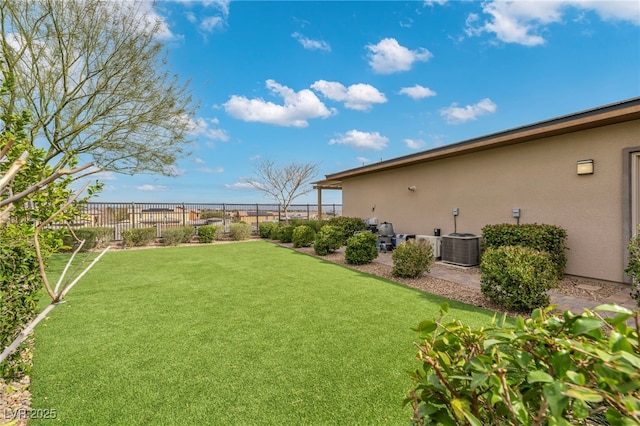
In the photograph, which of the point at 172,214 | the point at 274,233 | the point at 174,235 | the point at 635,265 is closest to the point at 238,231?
the point at 274,233

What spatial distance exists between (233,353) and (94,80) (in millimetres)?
10035

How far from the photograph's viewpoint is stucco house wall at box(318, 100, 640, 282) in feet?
18.7

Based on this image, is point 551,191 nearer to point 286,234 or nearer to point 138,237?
point 286,234

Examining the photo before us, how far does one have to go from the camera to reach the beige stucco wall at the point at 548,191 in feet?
18.9

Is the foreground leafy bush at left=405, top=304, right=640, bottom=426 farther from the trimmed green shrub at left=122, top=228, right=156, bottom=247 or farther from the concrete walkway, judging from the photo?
the trimmed green shrub at left=122, top=228, right=156, bottom=247

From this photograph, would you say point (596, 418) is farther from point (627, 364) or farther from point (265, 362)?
point (265, 362)

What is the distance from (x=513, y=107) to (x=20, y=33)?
14580mm

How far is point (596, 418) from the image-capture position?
92cm

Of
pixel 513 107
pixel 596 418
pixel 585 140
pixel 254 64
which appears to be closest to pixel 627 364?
pixel 596 418

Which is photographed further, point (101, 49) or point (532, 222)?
point (101, 49)

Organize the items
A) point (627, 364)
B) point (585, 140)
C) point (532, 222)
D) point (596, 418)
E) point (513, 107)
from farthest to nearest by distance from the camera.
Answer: point (513, 107)
point (532, 222)
point (585, 140)
point (596, 418)
point (627, 364)

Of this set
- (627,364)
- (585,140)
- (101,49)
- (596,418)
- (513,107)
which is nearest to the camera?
(627,364)

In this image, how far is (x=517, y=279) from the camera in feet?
14.0

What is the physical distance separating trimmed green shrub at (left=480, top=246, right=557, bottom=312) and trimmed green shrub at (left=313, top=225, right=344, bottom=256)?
5630 mm
